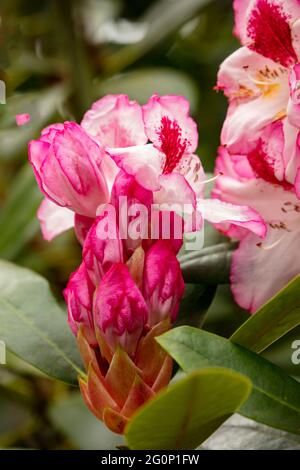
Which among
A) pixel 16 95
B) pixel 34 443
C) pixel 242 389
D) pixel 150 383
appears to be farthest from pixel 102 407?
pixel 16 95

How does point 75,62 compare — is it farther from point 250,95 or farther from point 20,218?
point 250,95

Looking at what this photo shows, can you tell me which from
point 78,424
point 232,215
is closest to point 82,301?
point 232,215

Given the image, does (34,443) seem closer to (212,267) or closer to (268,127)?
(212,267)

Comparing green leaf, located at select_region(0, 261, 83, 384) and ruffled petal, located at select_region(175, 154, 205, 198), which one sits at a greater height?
ruffled petal, located at select_region(175, 154, 205, 198)

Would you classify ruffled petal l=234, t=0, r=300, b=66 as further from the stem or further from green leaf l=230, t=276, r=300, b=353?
the stem

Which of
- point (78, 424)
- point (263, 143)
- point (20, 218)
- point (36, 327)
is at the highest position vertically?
point (263, 143)

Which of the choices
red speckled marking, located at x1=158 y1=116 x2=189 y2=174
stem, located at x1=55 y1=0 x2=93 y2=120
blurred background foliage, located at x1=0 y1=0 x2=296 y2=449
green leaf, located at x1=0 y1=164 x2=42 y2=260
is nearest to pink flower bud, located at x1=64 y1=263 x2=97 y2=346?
red speckled marking, located at x1=158 y1=116 x2=189 y2=174

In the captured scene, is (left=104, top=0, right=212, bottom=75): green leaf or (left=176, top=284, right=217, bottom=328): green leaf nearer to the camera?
(left=176, top=284, right=217, bottom=328): green leaf
